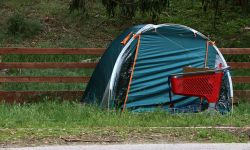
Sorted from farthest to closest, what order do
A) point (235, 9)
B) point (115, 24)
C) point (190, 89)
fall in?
point (235, 9)
point (115, 24)
point (190, 89)

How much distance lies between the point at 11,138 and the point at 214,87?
150 inches

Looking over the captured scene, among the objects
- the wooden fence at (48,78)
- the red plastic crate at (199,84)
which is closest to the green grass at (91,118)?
the red plastic crate at (199,84)

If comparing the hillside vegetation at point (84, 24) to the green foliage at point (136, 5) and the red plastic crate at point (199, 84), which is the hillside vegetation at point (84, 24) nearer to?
the green foliage at point (136, 5)

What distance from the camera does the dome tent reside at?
9594mm

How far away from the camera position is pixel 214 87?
8.95 metres

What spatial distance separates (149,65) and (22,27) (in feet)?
36.9

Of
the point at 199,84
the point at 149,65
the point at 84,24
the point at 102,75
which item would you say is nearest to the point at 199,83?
the point at 199,84

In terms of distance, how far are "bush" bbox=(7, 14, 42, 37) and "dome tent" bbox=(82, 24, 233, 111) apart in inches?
408

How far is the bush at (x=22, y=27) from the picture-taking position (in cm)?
1994

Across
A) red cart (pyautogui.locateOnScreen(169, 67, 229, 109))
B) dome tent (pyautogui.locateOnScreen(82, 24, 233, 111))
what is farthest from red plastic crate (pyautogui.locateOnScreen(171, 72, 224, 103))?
dome tent (pyautogui.locateOnScreen(82, 24, 233, 111))

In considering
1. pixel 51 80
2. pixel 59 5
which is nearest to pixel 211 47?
pixel 51 80

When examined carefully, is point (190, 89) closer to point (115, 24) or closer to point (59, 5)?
point (115, 24)

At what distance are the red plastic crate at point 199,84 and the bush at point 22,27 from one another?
1203 centimetres

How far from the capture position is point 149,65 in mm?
9828
